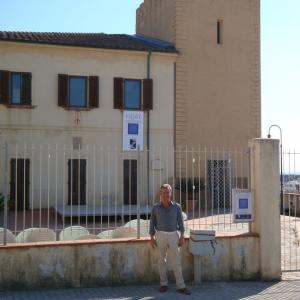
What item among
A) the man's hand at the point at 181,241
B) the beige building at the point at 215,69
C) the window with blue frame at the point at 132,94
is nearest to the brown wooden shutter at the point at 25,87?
the window with blue frame at the point at 132,94

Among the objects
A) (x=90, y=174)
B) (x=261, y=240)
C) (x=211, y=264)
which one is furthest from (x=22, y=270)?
(x=90, y=174)

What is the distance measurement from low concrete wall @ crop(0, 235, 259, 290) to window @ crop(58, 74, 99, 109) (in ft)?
45.5

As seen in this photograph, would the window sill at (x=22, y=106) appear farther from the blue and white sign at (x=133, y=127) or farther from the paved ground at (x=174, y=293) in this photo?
the paved ground at (x=174, y=293)

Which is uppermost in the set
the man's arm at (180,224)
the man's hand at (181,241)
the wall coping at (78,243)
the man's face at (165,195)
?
the man's face at (165,195)

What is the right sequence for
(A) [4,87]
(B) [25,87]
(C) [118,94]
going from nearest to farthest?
(A) [4,87], (B) [25,87], (C) [118,94]

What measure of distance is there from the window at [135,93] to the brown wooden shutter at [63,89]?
205 centimetres

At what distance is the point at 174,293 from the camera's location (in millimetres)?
8297

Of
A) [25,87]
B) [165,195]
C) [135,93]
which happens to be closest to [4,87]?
[25,87]

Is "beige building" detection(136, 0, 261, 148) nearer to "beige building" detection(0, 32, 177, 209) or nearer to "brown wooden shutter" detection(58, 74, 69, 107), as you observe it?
"beige building" detection(0, 32, 177, 209)

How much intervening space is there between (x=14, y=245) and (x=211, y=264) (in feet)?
10.9

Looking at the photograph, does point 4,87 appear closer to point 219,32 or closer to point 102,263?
Answer: point 219,32

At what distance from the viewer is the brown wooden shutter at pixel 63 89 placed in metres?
21.7

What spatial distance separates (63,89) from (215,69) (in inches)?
273

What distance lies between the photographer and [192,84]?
930 inches
